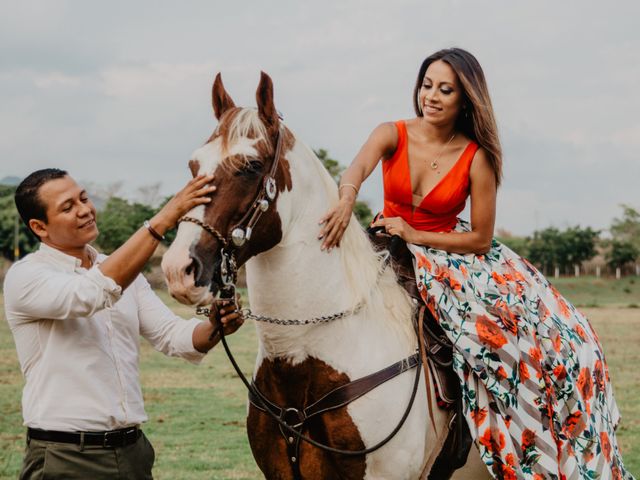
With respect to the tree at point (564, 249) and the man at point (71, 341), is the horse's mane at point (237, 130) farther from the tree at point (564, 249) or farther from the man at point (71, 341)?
the tree at point (564, 249)

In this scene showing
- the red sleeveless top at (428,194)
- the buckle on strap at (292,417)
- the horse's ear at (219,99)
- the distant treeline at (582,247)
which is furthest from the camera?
the distant treeline at (582,247)

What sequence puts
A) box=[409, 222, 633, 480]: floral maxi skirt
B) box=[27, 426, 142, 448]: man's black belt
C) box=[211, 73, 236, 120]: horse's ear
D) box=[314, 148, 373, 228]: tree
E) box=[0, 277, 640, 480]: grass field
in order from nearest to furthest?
box=[27, 426, 142, 448]: man's black belt < box=[211, 73, 236, 120]: horse's ear < box=[409, 222, 633, 480]: floral maxi skirt < box=[0, 277, 640, 480]: grass field < box=[314, 148, 373, 228]: tree

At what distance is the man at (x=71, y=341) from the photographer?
10.6 ft

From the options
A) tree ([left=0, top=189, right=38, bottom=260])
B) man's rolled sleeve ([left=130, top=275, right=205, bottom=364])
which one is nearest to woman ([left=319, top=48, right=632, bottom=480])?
man's rolled sleeve ([left=130, top=275, right=205, bottom=364])

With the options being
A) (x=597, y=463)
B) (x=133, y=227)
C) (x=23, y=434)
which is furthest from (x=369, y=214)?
(x=597, y=463)

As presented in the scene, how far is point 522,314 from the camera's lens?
4078mm

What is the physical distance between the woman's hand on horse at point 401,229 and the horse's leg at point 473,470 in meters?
1.22

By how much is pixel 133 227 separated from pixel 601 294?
96.0 feet

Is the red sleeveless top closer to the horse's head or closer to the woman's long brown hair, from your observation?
the woman's long brown hair

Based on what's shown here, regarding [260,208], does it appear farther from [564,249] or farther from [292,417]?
[564,249]

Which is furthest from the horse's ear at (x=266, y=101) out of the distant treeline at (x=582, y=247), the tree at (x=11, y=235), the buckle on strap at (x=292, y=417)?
the distant treeline at (x=582, y=247)

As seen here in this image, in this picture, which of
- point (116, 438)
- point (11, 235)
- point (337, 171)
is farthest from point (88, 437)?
point (11, 235)

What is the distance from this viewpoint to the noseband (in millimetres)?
3080

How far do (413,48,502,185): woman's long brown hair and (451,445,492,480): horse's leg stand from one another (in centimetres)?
152
